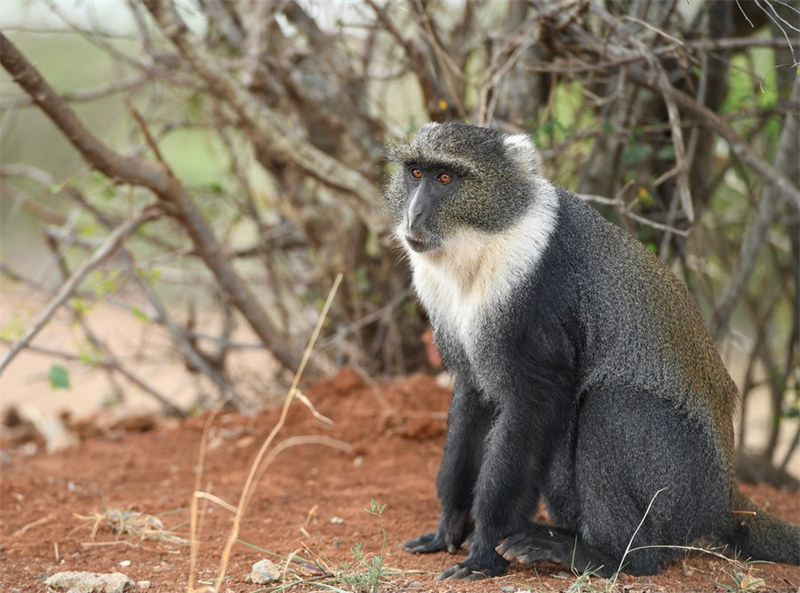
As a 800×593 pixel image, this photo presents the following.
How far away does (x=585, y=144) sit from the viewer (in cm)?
657

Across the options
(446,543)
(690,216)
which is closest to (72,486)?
(446,543)

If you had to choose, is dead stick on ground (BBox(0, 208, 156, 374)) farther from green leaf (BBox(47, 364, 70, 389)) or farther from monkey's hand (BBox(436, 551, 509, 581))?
monkey's hand (BBox(436, 551, 509, 581))

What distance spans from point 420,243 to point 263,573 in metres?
1.61

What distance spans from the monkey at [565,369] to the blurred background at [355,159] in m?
0.90

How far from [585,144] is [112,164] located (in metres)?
3.31

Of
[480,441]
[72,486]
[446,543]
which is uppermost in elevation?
[480,441]

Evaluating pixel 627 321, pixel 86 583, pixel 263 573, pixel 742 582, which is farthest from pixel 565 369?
pixel 86 583

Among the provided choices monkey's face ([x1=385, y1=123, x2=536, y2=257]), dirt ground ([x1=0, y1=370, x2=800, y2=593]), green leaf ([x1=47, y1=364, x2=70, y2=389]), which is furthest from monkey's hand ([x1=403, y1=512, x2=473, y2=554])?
green leaf ([x1=47, y1=364, x2=70, y2=389])

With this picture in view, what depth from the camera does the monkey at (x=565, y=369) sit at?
4062 mm

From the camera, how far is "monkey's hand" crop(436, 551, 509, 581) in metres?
3.99

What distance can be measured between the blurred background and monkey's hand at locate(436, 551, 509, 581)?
6.72ft

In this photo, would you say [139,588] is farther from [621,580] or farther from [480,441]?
[621,580]

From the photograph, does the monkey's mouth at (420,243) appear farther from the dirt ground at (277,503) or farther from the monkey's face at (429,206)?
the dirt ground at (277,503)

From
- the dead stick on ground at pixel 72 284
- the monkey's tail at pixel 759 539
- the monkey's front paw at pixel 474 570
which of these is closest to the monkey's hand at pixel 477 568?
the monkey's front paw at pixel 474 570
